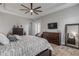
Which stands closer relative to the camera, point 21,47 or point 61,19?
point 21,47

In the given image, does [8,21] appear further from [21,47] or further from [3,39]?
[21,47]

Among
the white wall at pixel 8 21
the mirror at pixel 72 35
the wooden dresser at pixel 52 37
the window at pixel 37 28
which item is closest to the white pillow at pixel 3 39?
the white wall at pixel 8 21

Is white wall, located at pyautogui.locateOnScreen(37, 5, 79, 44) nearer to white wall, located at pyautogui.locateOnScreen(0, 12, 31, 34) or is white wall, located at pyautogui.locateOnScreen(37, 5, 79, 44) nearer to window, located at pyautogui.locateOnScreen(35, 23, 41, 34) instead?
window, located at pyautogui.locateOnScreen(35, 23, 41, 34)

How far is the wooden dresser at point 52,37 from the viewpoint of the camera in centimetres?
153

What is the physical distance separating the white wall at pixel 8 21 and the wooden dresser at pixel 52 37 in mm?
381

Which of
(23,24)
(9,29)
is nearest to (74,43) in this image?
(23,24)

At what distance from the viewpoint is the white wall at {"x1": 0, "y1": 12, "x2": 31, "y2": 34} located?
1289 mm

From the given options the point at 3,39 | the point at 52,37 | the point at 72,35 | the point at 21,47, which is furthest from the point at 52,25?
the point at 3,39

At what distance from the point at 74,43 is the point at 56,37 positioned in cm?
35

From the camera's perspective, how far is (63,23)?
1.63 m

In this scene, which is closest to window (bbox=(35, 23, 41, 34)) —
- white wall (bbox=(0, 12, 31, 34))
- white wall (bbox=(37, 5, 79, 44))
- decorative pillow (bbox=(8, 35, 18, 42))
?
white wall (bbox=(37, 5, 79, 44))

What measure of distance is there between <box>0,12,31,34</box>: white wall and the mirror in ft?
2.65

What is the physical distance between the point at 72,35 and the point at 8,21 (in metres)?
1.20

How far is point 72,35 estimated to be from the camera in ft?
5.21
